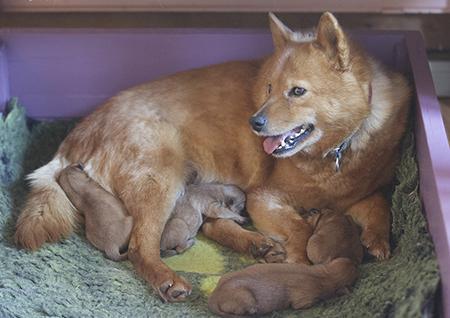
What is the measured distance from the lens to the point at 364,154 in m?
2.37

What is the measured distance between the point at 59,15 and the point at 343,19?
1.25 meters

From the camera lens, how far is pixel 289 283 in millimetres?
1979

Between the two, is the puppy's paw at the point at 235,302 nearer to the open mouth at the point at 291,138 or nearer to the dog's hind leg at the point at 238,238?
the dog's hind leg at the point at 238,238

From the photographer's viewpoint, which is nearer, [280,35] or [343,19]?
[280,35]

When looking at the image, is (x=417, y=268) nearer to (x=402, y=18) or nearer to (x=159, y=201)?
(x=159, y=201)

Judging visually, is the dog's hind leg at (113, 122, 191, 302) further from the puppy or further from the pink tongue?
the pink tongue

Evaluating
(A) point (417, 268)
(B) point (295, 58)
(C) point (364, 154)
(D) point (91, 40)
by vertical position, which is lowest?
(A) point (417, 268)

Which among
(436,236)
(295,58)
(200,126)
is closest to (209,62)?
(200,126)

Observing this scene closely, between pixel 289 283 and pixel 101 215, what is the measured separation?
26.5 inches

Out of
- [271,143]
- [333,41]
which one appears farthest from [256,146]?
[333,41]

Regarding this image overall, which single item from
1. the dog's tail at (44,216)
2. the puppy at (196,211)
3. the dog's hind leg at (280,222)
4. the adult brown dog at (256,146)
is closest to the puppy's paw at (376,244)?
the adult brown dog at (256,146)

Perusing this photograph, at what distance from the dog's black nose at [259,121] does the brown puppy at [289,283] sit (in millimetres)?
388

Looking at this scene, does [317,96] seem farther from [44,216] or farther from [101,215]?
[44,216]

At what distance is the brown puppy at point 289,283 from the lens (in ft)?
6.36
